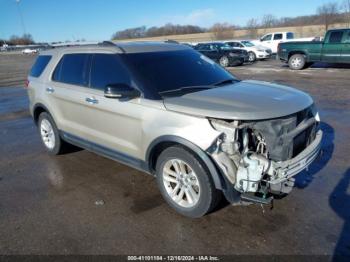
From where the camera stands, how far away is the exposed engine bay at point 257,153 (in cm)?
331

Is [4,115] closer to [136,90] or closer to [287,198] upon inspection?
[136,90]

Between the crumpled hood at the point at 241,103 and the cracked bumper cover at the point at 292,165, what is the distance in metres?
0.48

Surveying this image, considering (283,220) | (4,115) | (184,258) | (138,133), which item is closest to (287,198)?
(283,220)

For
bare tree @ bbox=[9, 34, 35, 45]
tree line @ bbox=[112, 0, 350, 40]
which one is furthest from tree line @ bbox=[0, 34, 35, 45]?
tree line @ bbox=[112, 0, 350, 40]

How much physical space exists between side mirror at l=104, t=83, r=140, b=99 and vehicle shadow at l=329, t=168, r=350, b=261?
264 cm

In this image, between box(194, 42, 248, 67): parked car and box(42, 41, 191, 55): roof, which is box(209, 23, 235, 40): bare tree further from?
box(42, 41, 191, 55): roof

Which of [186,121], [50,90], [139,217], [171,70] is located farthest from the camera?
[50,90]

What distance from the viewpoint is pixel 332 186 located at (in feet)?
14.4

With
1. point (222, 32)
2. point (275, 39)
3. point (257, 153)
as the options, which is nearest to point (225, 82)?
point (257, 153)

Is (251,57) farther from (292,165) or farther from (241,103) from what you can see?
(292,165)

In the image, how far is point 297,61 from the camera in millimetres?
18141

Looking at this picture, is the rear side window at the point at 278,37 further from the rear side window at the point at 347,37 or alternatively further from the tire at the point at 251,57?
the rear side window at the point at 347,37

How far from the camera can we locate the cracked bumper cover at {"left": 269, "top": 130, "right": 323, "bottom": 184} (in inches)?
132

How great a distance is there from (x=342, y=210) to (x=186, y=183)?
1.79 m
